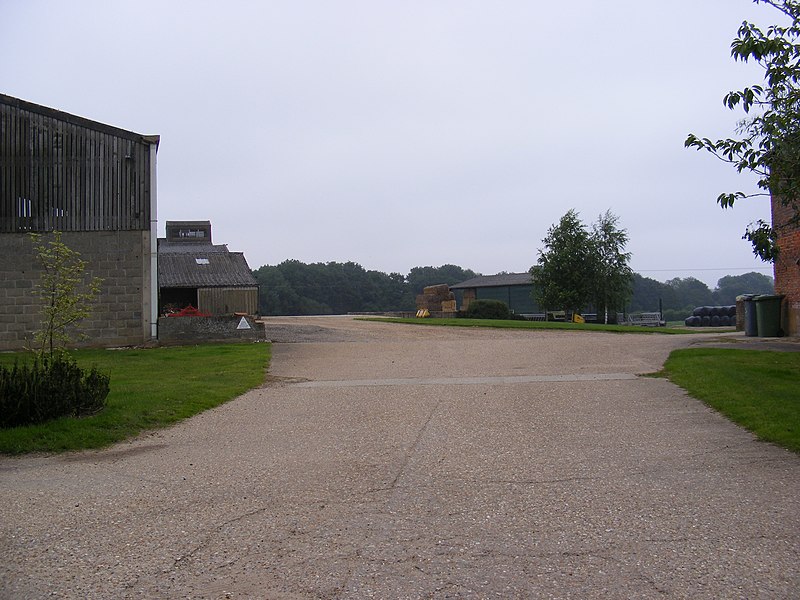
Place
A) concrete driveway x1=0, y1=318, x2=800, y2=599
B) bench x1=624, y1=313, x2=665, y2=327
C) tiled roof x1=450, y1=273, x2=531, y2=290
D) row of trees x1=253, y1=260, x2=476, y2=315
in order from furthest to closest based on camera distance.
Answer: row of trees x1=253, y1=260, x2=476, y2=315 → tiled roof x1=450, y1=273, x2=531, y2=290 → bench x1=624, y1=313, x2=665, y2=327 → concrete driveway x1=0, y1=318, x2=800, y2=599

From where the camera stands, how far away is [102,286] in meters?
21.3

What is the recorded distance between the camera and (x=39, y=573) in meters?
4.50

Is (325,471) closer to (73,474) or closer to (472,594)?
(73,474)

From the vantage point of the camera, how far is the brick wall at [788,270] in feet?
66.7

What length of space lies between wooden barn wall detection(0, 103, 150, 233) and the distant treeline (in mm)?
57561

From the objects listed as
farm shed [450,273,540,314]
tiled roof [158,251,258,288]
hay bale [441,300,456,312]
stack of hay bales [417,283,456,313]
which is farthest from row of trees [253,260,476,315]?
tiled roof [158,251,258,288]

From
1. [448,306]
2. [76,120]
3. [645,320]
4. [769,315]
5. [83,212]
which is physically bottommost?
[645,320]

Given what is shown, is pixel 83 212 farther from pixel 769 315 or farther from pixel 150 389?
pixel 769 315

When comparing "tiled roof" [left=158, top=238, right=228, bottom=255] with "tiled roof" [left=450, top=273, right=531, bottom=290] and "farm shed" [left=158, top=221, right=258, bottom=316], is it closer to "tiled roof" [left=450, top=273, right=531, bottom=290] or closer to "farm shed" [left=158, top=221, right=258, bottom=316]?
"farm shed" [left=158, top=221, right=258, bottom=316]

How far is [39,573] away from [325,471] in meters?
3.03

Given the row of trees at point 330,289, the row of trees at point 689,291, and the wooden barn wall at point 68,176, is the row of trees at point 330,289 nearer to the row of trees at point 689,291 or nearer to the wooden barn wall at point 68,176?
the row of trees at point 689,291

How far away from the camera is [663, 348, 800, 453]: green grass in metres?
8.66

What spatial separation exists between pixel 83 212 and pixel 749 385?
17643 millimetres

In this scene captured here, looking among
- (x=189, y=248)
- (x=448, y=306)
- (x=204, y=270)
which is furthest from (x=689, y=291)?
(x=204, y=270)
